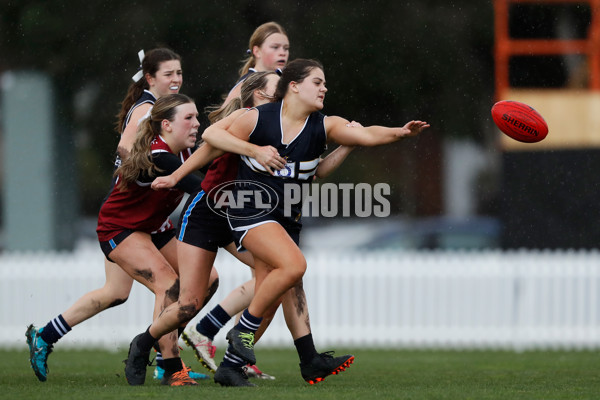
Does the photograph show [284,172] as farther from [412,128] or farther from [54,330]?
[54,330]

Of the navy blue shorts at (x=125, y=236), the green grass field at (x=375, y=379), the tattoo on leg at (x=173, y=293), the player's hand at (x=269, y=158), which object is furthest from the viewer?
the navy blue shorts at (x=125, y=236)

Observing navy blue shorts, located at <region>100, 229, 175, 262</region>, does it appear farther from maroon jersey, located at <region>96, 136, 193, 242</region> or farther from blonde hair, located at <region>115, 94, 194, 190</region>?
blonde hair, located at <region>115, 94, 194, 190</region>

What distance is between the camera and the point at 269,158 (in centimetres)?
596

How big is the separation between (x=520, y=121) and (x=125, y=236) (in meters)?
2.68

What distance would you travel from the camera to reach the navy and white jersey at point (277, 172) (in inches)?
242

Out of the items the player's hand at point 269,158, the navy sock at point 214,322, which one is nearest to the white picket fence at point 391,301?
the navy sock at point 214,322

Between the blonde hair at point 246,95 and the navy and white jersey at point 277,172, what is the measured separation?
373 mm

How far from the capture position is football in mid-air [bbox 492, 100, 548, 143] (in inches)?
266

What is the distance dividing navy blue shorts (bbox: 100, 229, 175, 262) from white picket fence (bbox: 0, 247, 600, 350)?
4.64m

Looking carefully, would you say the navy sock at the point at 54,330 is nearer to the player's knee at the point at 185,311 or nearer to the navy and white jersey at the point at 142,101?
the player's knee at the point at 185,311

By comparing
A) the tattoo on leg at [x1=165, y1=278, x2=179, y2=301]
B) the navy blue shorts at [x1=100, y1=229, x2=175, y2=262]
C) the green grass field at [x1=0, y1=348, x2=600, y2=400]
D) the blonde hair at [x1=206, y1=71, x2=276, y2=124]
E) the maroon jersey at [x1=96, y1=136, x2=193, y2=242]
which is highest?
the blonde hair at [x1=206, y1=71, x2=276, y2=124]

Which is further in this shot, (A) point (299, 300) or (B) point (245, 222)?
(A) point (299, 300)

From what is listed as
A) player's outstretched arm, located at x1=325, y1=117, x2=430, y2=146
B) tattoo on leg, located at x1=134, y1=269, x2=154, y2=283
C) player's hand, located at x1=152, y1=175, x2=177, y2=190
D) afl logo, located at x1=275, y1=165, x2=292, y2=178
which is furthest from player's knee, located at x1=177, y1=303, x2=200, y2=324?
player's outstretched arm, located at x1=325, y1=117, x2=430, y2=146

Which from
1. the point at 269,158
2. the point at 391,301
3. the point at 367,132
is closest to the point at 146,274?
the point at 269,158
